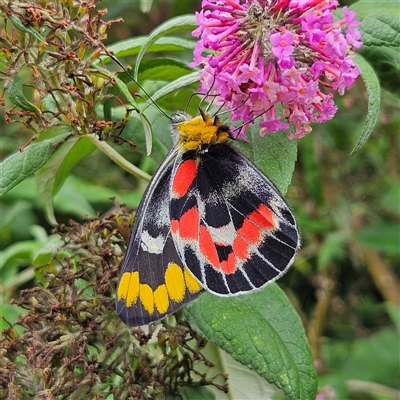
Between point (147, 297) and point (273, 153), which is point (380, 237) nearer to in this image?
point (273, 153)

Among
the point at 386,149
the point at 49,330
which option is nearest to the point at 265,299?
the point at 49,330

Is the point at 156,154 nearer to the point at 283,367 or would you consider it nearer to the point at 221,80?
the point at 221,80

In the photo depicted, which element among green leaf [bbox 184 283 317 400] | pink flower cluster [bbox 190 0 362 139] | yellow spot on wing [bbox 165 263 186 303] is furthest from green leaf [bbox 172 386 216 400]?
pink flower cluster [bbox 190 0 362 139]

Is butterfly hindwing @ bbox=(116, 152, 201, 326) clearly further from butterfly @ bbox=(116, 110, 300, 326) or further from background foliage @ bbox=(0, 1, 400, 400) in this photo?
background foliage @ bbox=(0, 1, 400, 400)

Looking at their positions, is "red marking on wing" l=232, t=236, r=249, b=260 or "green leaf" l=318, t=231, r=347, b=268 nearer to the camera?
"red marking on wing" l=232, t=236, r=249, b=260

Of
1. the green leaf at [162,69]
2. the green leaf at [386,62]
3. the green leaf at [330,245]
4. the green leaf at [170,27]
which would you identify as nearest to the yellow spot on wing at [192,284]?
the green leaf at [170,27]
